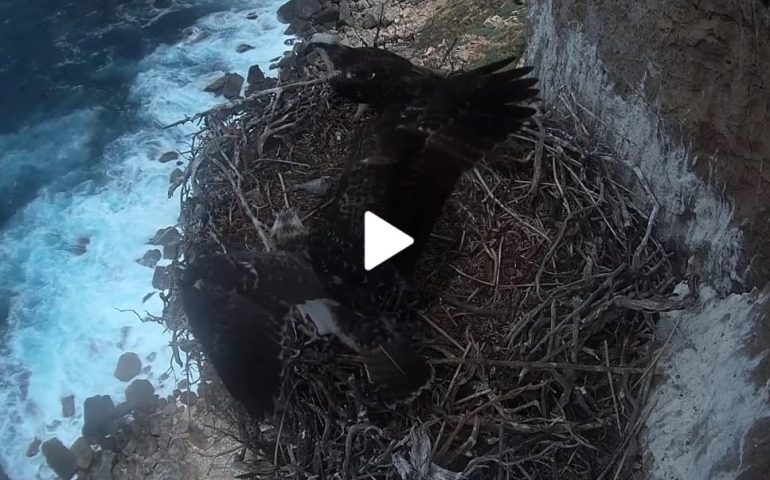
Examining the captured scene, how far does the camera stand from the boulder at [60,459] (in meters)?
4.29

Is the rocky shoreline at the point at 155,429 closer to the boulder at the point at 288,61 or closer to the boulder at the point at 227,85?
the boulder at the point at 288,61

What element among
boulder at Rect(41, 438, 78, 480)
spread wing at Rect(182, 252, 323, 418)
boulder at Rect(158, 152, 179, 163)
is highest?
spread wing at Rect(182, 252, 323, 418)

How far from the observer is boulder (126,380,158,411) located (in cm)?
436

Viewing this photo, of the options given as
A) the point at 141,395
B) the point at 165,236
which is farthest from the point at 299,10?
the point at 141,395

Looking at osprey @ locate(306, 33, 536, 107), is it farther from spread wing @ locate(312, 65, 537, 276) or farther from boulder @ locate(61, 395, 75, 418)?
boulder @ locate(61, 395, 75, 418)

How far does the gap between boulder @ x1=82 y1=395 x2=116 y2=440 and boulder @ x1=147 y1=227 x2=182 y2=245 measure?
1.04 metres

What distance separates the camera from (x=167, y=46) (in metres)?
6.25

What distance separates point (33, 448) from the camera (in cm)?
446

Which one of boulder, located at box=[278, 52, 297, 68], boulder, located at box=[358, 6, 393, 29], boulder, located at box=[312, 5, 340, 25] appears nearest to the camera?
boulder, located at box=[278, 52, 297, 68]

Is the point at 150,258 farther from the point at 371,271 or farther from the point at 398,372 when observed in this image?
the point at 398,372

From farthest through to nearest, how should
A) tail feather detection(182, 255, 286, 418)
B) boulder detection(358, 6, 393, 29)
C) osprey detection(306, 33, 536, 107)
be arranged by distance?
boulder detection(358, 6, 393, 29), osprey detection(306, 33, 536, 107), tail feather detection(182, 255, 286, 418)

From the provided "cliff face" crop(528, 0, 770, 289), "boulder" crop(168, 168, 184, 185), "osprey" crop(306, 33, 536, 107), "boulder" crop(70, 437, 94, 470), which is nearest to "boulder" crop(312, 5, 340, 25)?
"boulder" crop(168, 168, 184, 185)

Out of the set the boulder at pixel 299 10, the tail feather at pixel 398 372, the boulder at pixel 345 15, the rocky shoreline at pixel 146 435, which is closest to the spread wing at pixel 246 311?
the tail feather at pixel 398 372

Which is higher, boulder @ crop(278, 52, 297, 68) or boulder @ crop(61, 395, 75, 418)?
boulder @ crop(278, 52, 297, 68)
